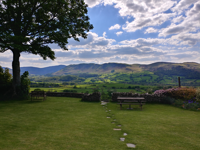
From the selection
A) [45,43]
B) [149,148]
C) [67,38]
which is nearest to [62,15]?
[67,38]

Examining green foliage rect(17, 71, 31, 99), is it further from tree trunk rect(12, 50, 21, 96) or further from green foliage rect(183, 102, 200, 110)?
green foliage rect(183, 102, 200, 110)

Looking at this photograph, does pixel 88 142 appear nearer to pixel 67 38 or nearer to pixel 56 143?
pixel 56 143

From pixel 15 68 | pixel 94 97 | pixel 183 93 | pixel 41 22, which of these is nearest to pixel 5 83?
pixel 15 68

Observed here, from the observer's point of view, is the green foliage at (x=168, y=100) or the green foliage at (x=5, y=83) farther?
the green foliage at (x=5, y=83)

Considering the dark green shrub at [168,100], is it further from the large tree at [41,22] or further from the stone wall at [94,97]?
the large tree at [41,22]

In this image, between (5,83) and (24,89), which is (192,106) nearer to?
(24,89)

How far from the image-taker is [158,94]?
1802 centimetres

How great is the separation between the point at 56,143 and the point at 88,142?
1.23 metres

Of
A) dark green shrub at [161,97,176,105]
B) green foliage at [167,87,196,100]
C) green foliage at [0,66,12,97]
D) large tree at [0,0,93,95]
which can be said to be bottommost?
dark green shrub at [161,97,176,105]

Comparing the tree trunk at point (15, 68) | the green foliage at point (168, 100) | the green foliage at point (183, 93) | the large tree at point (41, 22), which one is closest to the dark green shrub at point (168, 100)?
the green foliage at point (168, 100)

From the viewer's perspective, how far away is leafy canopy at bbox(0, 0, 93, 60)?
15195 mm

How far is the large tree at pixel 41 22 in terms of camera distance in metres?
15.3

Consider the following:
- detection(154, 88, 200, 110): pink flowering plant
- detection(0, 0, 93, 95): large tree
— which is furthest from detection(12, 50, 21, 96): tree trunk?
detection(154, 88, 200, 110): pink flowering plant

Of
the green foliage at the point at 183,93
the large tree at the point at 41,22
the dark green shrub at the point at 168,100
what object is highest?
the large tree at the point at 41,22
